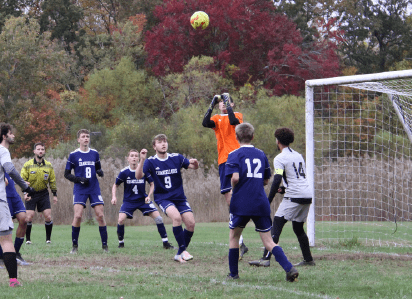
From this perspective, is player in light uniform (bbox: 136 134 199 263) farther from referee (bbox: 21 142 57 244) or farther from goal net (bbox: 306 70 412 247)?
referee (bbox: 21 142 57 244)

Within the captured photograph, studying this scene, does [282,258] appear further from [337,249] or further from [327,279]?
[337,249]

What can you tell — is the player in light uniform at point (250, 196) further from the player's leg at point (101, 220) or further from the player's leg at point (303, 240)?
the player's leg at point (101, 220)

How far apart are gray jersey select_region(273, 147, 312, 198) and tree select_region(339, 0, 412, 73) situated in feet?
84.4

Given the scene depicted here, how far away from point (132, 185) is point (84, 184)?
1.37 meters

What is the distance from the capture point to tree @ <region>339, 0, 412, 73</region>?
3152 centimetres

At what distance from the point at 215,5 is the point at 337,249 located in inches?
886

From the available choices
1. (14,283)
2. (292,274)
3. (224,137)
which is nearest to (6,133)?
(14,283)

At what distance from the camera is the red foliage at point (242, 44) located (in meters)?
29.4

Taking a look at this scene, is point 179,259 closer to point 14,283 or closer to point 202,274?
point 202,274

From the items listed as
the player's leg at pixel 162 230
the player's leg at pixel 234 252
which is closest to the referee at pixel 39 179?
the player's leg at pixel 162 230

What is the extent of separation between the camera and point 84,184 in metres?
9.73

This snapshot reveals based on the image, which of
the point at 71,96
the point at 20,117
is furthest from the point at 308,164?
the point at 71,96

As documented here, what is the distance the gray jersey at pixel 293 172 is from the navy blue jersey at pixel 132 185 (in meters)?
4.14

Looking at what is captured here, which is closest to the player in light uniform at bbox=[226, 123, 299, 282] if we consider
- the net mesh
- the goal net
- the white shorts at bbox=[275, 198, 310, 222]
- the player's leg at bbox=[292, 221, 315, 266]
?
the white shorts at bbox=[275, 198, 310, 222]
